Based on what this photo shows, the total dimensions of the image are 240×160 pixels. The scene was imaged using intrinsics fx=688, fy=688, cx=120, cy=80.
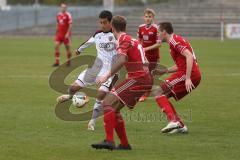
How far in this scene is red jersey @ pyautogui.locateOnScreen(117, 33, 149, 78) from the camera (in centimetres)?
998

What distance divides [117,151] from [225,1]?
49964mm

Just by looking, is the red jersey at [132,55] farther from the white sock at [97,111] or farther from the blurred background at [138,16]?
the blurred background at [138,16]

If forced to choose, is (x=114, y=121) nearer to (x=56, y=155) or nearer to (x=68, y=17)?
(x=56, y=155)

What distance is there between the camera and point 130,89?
10.3m

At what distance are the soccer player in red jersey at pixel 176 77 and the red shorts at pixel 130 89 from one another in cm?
124

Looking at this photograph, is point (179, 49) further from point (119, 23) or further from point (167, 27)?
point (119, 23)

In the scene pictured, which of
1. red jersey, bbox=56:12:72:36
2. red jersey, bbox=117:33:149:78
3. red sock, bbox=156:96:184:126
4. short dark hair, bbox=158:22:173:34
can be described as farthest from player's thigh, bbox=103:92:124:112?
red jersey, bbox=56:12:72:36

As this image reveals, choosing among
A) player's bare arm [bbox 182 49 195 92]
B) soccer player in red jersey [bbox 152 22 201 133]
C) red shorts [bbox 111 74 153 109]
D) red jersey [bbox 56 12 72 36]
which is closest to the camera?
red shorts [bbox 111 74 153 109]

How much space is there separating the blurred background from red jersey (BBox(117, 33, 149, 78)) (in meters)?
38.4

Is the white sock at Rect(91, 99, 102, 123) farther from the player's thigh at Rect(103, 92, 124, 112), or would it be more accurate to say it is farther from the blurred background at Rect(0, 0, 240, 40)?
the blurred background at Rect(0, 0, 240, 40)

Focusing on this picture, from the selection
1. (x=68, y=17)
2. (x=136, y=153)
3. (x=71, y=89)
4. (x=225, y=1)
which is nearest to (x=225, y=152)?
(x=136, y=153)

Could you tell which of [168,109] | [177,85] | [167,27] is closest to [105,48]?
[167,27]

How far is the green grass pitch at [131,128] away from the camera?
Result: 9.90 metres

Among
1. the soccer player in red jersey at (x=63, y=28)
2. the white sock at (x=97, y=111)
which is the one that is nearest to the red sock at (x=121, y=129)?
the white sock at (x=97, y=111)
